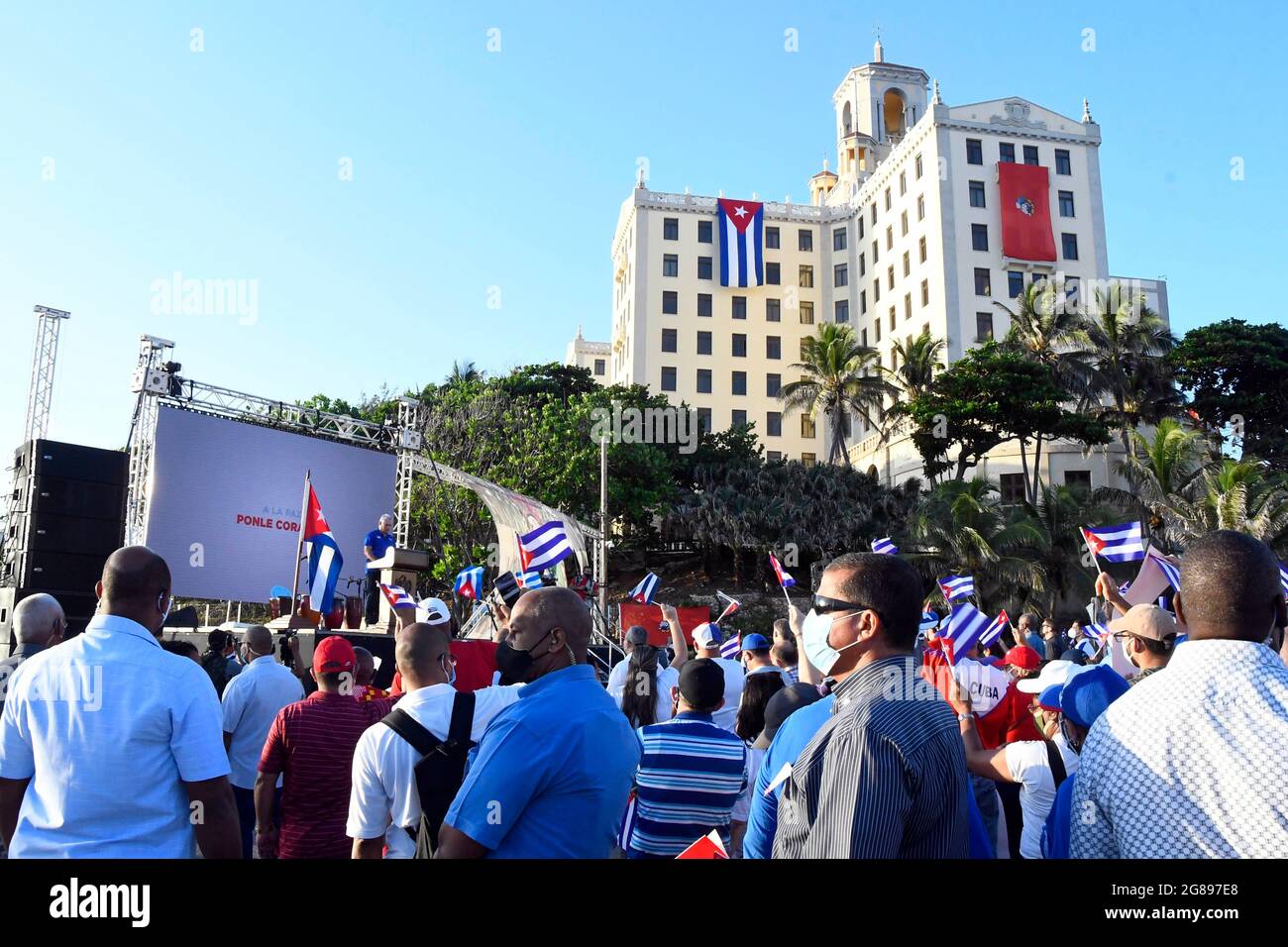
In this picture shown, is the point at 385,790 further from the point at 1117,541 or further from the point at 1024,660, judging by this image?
the point at 1117,541

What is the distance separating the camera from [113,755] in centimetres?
296

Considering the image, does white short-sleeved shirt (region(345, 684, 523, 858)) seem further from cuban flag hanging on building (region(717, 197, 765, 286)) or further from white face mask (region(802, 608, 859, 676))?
cuban flag hanging on building (region(717, 197, 765, 286))

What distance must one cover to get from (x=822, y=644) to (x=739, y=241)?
6164cm

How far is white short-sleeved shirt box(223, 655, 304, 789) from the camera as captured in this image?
5.73m

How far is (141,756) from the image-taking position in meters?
2.98

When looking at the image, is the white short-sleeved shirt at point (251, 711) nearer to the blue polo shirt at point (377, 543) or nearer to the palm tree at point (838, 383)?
the blue polo shirt at point (377, 543)

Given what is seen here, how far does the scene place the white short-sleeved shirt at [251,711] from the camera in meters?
5.73

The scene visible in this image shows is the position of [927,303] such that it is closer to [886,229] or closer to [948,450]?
[886,229]

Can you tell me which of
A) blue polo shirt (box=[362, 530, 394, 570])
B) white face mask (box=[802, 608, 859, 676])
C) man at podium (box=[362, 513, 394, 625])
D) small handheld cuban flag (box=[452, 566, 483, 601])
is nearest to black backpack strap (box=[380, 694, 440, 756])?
white face mask (box=[802, 608, 859, 676])

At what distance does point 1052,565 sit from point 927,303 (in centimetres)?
2539

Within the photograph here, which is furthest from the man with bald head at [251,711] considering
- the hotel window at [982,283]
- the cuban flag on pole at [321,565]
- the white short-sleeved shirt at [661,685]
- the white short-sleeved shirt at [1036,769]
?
the hotel window at [982,283]

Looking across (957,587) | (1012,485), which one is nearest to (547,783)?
(957,587)

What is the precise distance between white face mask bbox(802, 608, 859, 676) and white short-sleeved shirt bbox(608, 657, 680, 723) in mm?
3298
